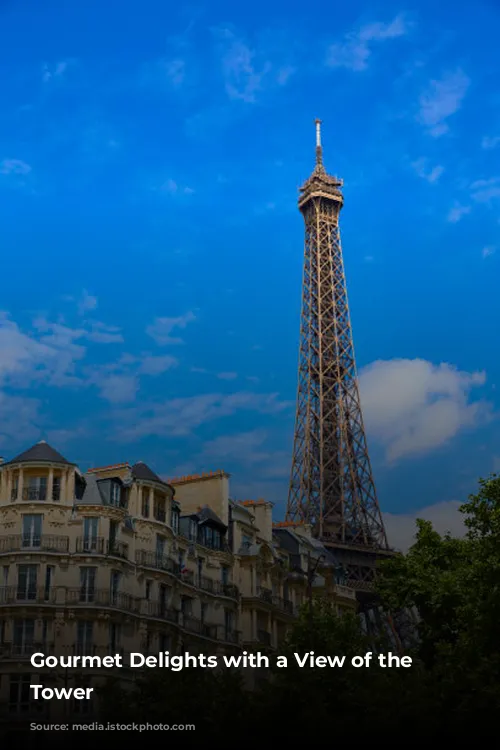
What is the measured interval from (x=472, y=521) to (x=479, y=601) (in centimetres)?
463

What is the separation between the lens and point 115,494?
5819 cm

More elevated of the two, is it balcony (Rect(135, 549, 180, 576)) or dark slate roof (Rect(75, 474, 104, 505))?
dark slate roof (Rect(75, 474, 104, 505))

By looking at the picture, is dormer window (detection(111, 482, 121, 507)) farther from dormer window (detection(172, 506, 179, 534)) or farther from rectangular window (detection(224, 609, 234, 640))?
rectangular window (detection(224, 609, 234, 640))

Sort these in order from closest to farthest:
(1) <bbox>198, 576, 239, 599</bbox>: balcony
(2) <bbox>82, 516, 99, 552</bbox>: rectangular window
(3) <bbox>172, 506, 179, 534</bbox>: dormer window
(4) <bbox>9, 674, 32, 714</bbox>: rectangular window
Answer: (4) <bbox>9, 674, 32, 714</bbox>: rectangular window
(2) <bbox>82, 516, 99, 552</bbox>: rectangular window
(3) <bbox>172, 506, 179, 534</bbox>: dormer window
(1) <bbox>198, 576, 239, 599</bbox>: balcony

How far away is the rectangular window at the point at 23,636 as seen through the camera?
5259 centimetres

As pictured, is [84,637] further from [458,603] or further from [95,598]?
[458,603]

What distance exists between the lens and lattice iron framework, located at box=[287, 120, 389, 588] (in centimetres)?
11444

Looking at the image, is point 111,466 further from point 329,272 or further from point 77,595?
point 329,272

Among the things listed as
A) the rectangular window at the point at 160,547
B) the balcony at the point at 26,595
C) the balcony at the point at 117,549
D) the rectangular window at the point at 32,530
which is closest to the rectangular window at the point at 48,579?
the balcony at the point at 26,595

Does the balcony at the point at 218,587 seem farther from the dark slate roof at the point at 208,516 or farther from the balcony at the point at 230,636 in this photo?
the dark slate roof at the point at 208,516

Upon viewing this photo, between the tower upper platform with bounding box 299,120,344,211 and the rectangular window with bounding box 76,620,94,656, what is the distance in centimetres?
8747

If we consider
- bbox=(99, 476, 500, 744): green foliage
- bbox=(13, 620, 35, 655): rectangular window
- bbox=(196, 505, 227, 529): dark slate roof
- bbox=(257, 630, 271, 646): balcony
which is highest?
bbox=(196, 505, 227, 529): dark slate roof

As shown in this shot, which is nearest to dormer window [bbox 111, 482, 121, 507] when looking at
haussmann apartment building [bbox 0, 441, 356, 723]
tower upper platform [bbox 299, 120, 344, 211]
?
haussmann apartment building [bbox 0, 441, 356, 723]

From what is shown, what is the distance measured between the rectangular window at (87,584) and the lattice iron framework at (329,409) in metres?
51.6
